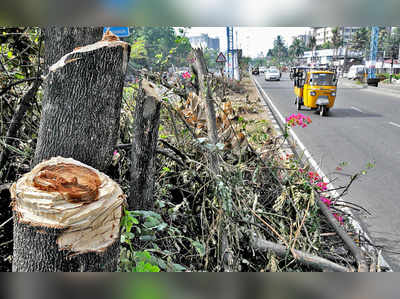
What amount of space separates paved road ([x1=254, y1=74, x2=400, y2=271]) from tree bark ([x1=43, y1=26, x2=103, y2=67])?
3.42 m

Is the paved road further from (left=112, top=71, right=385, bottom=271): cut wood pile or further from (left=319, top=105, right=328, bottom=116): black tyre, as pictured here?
(left=112, top=71, right=385, bottom=271): cut wood pile

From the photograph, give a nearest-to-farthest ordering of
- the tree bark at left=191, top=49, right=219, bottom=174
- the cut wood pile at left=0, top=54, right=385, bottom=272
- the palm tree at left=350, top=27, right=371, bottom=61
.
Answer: the cut wood pile at left=0, top=54, right=385, bottom=272
the tree bark at left=191, top=49, right=219, bottom=174
the palm tree at left=350, top=27, right=371, bottom=61

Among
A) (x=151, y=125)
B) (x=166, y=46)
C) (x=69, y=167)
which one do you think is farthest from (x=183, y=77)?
(x=69, y=167)

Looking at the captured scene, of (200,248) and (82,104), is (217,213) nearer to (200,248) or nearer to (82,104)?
(200,248)

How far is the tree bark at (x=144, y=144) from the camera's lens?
228 centimetres

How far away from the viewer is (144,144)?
7.61 ft

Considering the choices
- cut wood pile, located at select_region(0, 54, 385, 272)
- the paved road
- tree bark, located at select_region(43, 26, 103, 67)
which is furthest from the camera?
the paved road

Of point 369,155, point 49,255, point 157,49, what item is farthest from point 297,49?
point 49,255

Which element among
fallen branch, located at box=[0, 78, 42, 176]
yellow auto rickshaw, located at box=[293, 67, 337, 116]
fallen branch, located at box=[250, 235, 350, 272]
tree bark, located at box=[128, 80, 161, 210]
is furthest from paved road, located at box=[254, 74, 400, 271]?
fallen branch, located at box=[0, 78, 42, 176]

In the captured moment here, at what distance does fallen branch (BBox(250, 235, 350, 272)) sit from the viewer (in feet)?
9.00

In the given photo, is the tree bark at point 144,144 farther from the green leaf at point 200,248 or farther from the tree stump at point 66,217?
the tree stump at point 66,217

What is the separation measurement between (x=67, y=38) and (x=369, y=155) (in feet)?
26.5
